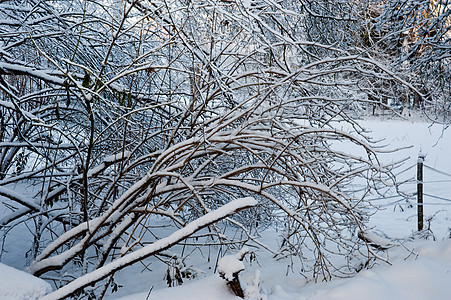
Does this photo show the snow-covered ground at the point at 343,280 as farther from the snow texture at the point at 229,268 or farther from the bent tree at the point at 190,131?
the bent tree at the point at 190,131

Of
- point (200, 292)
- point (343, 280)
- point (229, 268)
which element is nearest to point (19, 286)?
point (200, 292)

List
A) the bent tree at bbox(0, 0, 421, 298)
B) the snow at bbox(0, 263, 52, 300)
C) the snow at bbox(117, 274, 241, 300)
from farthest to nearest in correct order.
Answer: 1. the bent tree at bbox(0, 0, 421, 298)
2. the snow at bbox(117, 274, 241, 300)
3. the snow at bbox(0, 263, 52, 300)

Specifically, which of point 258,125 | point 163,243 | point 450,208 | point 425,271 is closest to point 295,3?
point 258,125

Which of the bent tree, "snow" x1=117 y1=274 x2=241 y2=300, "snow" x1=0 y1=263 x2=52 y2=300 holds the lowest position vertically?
"snow" x1=117 y1=274 x2=241 y2=300

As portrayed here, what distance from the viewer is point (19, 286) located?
1574mm

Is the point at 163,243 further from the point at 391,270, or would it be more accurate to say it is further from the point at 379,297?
the point at 391,270

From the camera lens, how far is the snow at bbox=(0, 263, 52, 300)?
1.54 m

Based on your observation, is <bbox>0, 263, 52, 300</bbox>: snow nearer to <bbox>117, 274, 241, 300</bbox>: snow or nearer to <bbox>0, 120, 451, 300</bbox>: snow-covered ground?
<bbox>0, 120, 451, 300</bbox>: snow-covered ground

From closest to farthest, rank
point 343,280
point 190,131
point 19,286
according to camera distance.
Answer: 1. point 19,286
2. point 343,280
3. point 190,131

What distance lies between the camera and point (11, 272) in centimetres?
167

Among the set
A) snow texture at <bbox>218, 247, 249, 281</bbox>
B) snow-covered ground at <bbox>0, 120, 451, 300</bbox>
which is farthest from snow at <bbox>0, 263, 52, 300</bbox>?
snow texture at <bbox>218, 247, 249, 281</bbox>

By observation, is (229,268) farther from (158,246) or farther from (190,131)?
(190,131)

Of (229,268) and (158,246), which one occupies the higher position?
(158,246)

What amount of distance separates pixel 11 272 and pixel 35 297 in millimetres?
177
